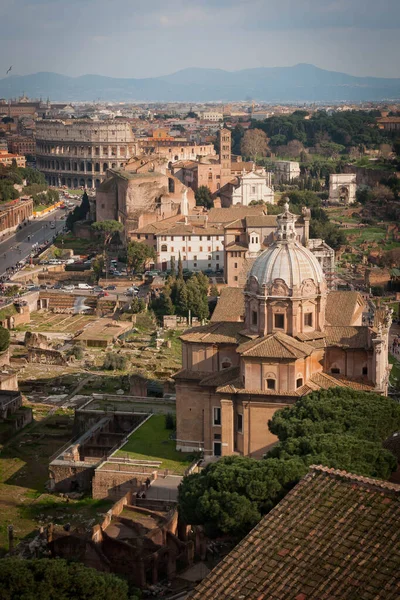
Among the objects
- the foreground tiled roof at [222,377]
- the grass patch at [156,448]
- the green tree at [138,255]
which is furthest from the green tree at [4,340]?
the foreground tiled roof at [222,377]

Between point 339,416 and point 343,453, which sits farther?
point 339,416

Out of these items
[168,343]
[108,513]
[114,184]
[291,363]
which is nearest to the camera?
[108,513]

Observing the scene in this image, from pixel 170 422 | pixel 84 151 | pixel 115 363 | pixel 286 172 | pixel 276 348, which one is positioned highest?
pixel 276 348

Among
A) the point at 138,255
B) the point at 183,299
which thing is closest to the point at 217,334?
the point at 183,299

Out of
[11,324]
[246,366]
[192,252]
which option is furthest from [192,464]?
[192,252]

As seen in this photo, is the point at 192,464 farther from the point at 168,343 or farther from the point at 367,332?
the point at 168,343

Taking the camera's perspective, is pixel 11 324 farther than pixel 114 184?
No

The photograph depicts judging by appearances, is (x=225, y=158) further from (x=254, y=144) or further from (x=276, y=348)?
(x=276, y=348)
